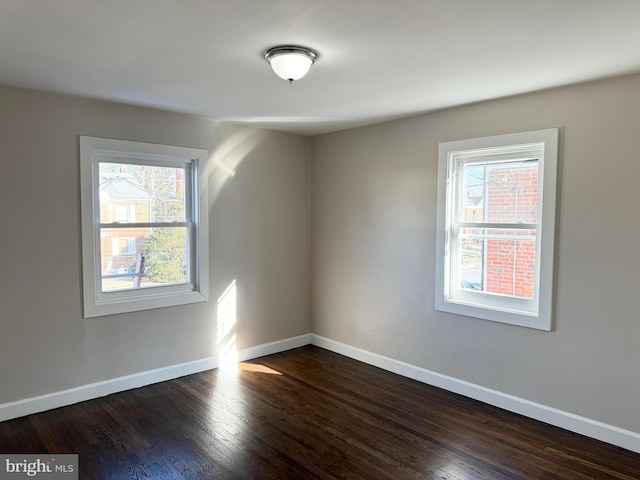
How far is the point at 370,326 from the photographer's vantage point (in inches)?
177

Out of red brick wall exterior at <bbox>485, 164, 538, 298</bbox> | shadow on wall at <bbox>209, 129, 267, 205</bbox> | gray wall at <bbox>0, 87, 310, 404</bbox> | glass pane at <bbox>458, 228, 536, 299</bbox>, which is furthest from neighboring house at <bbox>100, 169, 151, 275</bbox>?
red brick wall exterior at <bbox>485, 164, 538, 298</bbox>

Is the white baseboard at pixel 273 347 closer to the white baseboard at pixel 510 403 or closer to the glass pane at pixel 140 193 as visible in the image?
the white baseboard at pixel 510 403

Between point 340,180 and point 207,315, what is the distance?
203cm

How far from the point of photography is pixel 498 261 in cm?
356

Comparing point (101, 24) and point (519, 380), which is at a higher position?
point (101, 24)

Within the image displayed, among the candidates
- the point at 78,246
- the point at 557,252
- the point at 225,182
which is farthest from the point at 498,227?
the point at 78,246

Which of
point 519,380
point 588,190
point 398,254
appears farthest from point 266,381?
point 588,190

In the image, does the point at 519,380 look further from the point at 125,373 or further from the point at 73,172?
the point at 73,172

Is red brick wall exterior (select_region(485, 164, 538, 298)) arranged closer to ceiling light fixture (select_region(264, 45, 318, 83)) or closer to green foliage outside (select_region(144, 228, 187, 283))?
ceiling light fixture (select_region(264, 45, 318, 83))

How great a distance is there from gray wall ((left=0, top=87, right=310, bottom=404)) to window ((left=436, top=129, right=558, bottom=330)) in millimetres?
1876

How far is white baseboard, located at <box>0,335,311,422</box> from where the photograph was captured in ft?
10.6
